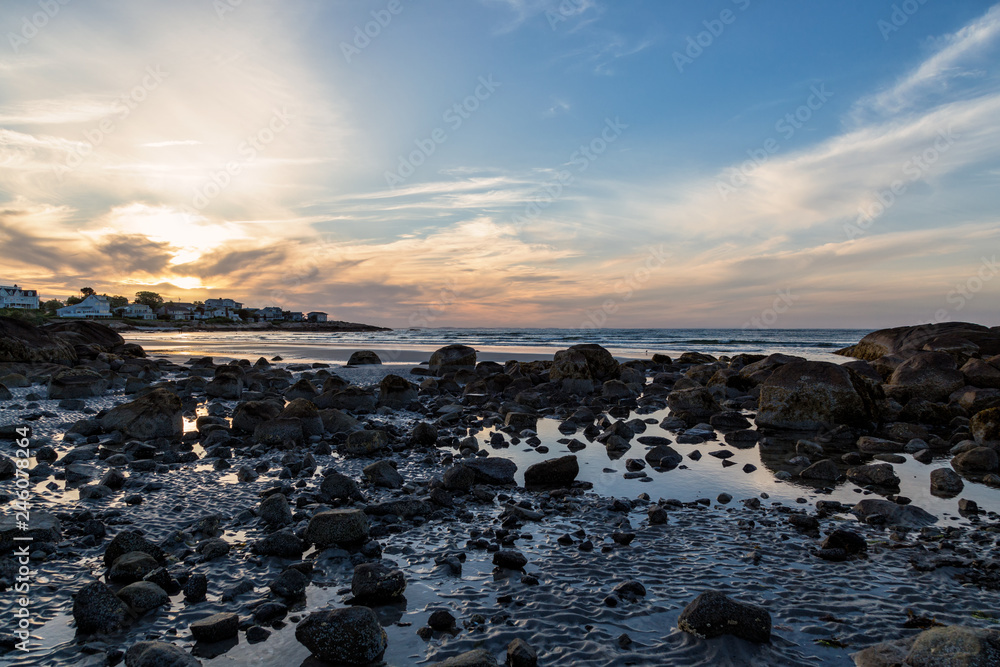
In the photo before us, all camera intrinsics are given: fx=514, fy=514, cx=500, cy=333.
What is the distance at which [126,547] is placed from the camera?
4.98 m

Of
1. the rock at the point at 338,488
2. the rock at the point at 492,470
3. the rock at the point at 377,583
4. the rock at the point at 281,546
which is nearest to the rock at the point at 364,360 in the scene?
the rock at the point at 492,470

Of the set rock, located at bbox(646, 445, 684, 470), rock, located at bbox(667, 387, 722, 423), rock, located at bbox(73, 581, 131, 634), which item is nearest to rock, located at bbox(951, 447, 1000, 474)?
rock, located at bbox(646, 445, 684, 470)

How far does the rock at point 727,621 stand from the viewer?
12.7 feet

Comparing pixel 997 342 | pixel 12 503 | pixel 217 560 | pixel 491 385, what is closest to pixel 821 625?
pixel 217 560

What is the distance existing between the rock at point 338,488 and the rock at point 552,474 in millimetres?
2598

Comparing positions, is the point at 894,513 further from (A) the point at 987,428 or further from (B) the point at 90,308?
(B) the point at 90,308

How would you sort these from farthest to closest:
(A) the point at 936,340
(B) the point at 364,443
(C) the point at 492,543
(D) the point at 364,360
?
(D) the point at 364,360
(A) the point at 936,340
(B) the point at 364,443
(C) the point at 492,543

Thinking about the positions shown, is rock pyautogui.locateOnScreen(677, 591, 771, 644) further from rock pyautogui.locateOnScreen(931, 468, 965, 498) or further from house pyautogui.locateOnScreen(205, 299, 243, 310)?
house pyautogui.locateOnScreen(205, 299, 243, 310)

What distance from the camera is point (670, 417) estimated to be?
1388cm

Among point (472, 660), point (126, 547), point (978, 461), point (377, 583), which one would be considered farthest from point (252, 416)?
point (978, 461)

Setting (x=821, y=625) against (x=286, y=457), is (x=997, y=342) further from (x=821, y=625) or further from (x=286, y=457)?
(x=286, y=457)

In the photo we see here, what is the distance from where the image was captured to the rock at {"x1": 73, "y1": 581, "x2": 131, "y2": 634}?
387cm

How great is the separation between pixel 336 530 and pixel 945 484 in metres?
8.57

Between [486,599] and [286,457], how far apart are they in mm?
5758
